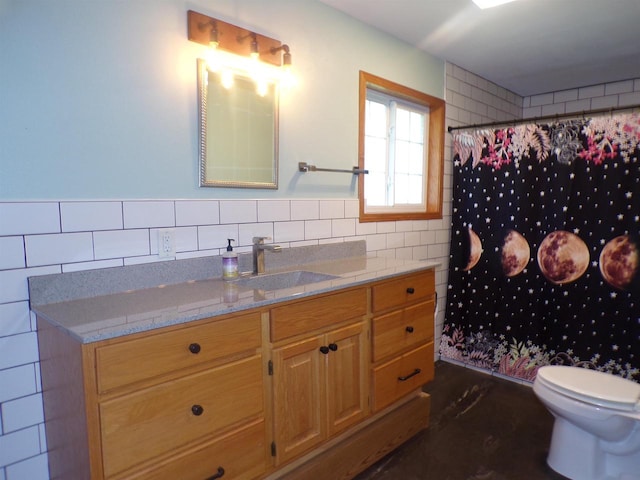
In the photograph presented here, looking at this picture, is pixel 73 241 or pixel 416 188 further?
pixel 416 188

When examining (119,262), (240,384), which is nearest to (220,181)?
(119,262)

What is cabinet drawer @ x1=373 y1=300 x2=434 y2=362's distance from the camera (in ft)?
6.29

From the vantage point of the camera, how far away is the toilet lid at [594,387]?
1.74 m

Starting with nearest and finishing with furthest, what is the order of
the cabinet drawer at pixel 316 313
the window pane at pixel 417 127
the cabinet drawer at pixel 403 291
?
the cabinet drawer at pixel 316 313 < the cabinet drawer at pixel 403 291 < the window pane at pixel 417 127

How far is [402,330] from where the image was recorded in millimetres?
2045

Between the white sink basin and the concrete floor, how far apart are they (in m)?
0.92

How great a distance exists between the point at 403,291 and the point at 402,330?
0.19 m

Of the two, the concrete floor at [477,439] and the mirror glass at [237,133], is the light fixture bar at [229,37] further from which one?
the concrete floor at [477,439]

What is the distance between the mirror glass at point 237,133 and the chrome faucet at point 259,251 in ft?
0.88

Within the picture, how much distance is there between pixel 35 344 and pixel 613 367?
2938mm

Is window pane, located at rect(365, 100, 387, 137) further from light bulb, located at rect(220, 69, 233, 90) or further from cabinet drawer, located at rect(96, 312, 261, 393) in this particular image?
cabinet drawer, located at rect(96, 312, 261, 393)

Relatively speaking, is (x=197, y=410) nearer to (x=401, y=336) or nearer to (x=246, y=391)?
(x=246, y=391)

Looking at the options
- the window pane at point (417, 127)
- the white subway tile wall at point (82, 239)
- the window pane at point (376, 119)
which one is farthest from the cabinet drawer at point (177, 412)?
the window pane at point (417, 127)

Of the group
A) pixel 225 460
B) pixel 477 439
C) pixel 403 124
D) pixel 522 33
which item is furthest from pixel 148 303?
pixel 522 33
